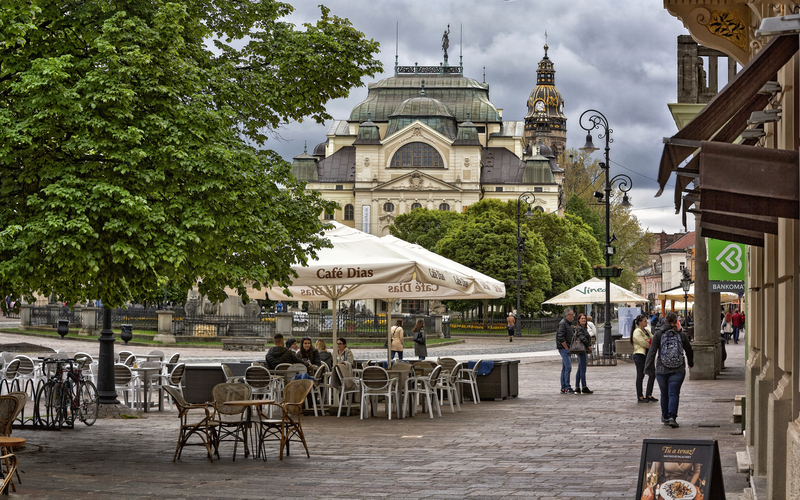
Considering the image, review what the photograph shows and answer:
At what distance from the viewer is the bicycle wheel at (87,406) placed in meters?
13.8

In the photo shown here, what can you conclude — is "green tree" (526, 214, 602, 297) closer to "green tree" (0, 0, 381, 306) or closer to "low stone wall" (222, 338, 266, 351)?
"low stone wall" (222, 338, 266, 351)

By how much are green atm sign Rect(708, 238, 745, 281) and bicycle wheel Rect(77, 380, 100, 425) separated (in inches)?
427

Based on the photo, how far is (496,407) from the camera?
16688mm

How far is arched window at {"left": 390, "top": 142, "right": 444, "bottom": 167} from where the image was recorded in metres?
108

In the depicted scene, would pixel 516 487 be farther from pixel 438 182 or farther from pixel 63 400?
pixel 438 182

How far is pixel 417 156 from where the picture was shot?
355ft

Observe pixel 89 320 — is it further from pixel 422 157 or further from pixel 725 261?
pixel 422 157

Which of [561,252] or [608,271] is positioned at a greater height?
[561,252]

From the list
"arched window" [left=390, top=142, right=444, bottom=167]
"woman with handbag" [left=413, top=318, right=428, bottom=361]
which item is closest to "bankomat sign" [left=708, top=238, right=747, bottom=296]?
"woman with handbag" [left=413, top=318, right=428, bottom=361]

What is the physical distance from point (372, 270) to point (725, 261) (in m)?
7.19

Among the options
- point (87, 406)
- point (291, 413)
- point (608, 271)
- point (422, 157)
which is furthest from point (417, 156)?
point (291, 413)

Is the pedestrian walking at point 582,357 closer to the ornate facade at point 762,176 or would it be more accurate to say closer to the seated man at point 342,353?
the seated man at point 342,353

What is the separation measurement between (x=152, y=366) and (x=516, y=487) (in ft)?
32.2

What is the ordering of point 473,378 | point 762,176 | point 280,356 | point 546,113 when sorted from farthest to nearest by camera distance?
1. point 546,113
2. point 473,378
3. point 280,356
4. point 762,176
